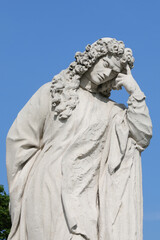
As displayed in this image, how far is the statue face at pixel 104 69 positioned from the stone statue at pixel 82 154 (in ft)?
0.04

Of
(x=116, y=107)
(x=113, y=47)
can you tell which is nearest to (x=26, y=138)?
(x=116, y=107)

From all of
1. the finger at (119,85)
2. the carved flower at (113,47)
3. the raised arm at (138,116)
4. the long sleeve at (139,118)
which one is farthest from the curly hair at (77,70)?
the long sleeve at (139,118)

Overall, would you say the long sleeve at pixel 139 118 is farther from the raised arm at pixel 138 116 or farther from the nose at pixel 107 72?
the nose at pixel 107 72

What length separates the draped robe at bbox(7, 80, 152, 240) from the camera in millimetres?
7426

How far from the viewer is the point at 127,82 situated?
792 cm

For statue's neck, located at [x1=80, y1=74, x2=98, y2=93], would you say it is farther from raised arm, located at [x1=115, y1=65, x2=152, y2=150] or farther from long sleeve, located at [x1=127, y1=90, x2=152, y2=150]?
long sleeve, located at [x1=127, y1=90, x2=152, y2=150]

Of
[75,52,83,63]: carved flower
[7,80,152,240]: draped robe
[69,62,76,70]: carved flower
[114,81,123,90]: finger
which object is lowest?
[7,80,152,240]: draped robe

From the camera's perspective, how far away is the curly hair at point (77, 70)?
790 cm

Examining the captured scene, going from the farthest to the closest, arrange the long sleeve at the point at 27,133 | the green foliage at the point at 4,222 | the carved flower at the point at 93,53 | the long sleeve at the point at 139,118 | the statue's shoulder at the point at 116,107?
the green foliage at the point at 4,222
the statue's shoulder at the point at 116,107
the long sleeve at the point at 27,133
the carved flower at the point at 93,53
the long sleeve at the point at 139,118

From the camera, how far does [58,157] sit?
7.73m

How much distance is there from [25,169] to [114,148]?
3.97 ft

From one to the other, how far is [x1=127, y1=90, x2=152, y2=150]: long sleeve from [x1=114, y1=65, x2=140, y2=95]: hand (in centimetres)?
7

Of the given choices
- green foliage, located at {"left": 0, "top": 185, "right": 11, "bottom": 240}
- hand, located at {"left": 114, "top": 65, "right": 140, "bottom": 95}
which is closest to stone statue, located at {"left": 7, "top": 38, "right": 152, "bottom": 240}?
hand, located at {"left": 114, "top": 65, "right": 140, "bottom": 95}

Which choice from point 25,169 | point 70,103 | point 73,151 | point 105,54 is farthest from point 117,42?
point 25,169
